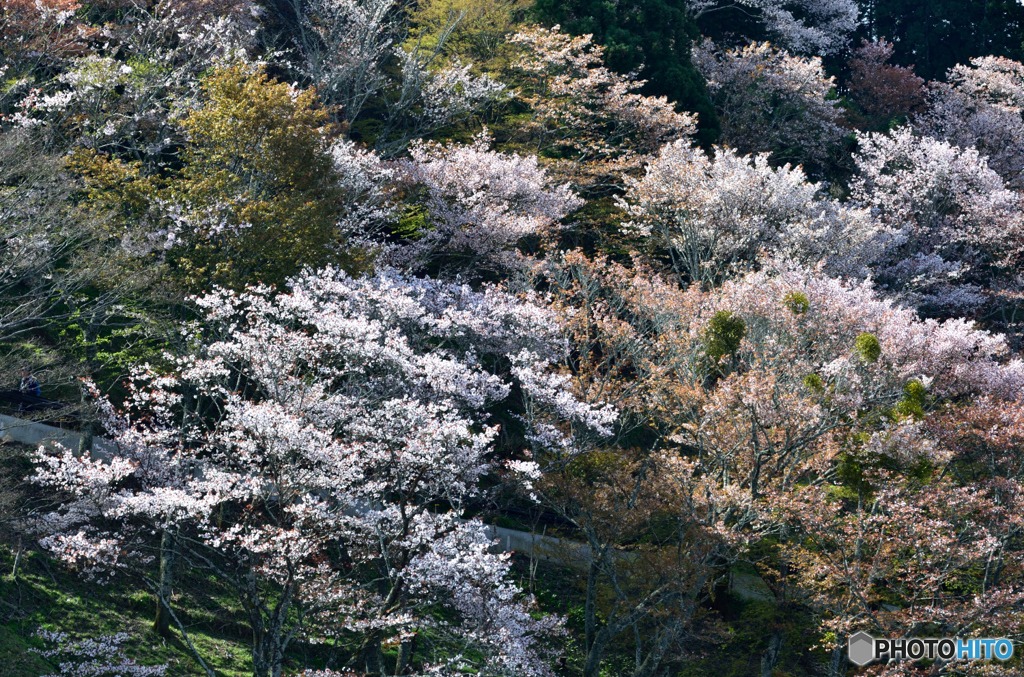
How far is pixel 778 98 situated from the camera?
4100 cm

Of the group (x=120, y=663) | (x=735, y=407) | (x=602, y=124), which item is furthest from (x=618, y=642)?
(x=602, y=124)

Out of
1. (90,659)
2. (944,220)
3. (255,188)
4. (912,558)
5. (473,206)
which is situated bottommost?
(90,659)

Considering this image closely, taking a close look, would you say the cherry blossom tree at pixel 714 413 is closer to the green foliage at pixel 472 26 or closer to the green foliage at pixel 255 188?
the green foliage at pixel 255 188

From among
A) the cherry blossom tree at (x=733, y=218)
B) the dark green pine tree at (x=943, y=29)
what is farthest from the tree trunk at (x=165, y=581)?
the dark green pine tree at (x=943, y=29)

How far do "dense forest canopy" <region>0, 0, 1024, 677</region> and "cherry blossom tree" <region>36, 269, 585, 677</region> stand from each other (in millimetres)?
91

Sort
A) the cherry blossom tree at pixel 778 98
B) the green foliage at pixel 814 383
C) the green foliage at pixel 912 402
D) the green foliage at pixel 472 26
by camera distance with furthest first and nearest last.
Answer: the cherry blossom tree at pixel 778 98
the green foliage at pixel 472 26
the green foliage at pixel 912 402
the green foliage at pixel 814 383

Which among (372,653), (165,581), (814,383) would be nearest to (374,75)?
(814,383)

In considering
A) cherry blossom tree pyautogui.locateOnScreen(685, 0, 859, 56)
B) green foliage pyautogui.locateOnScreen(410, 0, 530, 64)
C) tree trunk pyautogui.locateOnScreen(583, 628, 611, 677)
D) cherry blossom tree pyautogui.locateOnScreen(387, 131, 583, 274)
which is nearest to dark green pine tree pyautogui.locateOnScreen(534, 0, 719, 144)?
green foliage pyautogui.locateOnScreen(410, 0, 530, 64)

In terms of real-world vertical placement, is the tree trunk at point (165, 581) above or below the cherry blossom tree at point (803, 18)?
below

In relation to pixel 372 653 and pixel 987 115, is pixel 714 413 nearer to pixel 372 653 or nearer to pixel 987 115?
pixel 372 653
